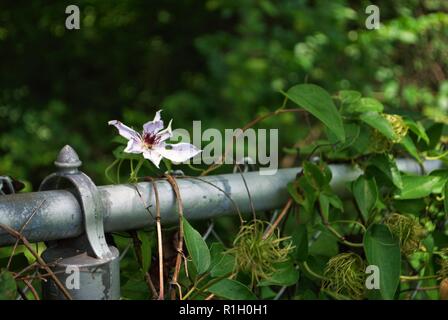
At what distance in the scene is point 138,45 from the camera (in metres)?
3.07

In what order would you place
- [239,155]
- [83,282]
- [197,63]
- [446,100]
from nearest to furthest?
1. [83,282]
2. [239,155]
3. [446,100]
4. [197,63]

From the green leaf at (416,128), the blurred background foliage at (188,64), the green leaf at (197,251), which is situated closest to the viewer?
the green leaf at (197,251)

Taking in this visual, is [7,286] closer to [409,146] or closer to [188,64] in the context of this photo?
[409,146]

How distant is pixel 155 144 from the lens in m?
0.70

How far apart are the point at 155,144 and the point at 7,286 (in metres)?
0.21

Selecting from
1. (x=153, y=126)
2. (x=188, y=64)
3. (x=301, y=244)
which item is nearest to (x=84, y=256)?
(x=153, y=126)

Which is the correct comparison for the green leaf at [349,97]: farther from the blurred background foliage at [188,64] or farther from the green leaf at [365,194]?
the blurred background foliage at [188,64]

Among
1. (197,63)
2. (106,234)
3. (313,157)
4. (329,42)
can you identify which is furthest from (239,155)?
(197,63)

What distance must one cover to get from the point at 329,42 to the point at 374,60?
0.72 feet

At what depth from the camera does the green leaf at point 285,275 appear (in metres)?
0.74

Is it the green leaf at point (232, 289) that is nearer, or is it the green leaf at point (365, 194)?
the green leaf at point (232, 289)

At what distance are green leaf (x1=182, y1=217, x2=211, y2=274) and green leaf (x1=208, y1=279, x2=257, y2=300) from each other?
32 millimetres

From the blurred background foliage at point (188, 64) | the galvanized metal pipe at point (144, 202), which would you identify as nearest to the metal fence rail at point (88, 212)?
the galvanized metal pipe at point (144, 202)
